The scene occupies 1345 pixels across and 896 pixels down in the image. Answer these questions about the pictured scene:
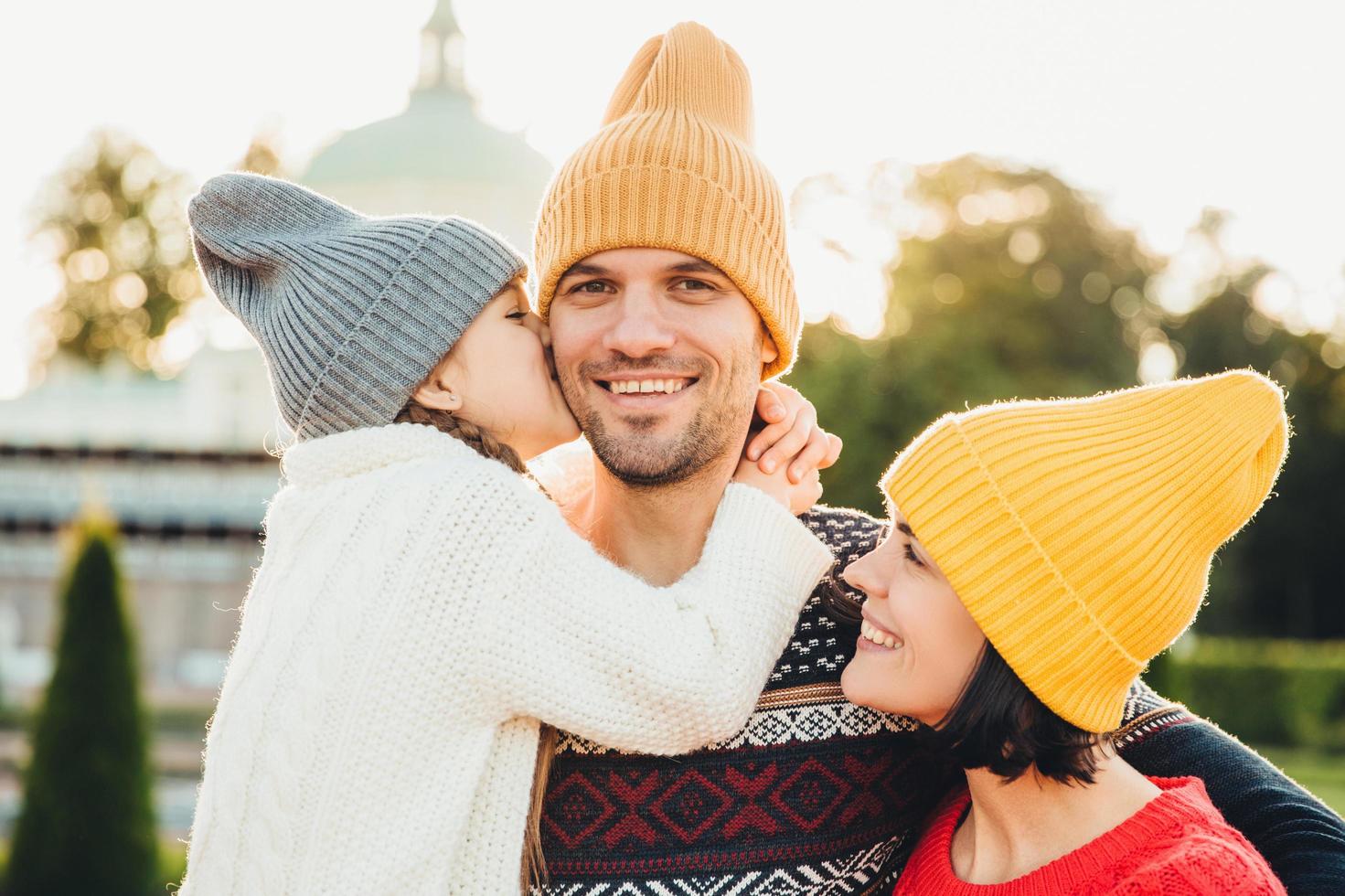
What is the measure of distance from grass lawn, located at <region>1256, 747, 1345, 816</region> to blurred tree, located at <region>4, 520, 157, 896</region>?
12.4 metres

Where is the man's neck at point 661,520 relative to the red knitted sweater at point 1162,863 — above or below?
above

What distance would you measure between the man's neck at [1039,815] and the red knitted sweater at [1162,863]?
0.03 metres

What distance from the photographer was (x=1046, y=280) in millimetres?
30438

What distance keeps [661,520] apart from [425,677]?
107 cm

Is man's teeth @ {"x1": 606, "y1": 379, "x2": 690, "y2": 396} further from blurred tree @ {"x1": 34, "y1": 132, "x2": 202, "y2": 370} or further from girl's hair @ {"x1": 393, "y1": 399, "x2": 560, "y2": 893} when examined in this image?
blurred tree @ {"x1": 34, "y1": 132, "x2": 202, "y2": 370}

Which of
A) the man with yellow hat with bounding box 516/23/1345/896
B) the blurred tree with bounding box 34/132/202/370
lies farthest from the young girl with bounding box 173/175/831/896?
the blurred tree with bounding box 34/132/202/370

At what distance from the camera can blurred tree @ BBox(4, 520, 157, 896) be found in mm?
10320

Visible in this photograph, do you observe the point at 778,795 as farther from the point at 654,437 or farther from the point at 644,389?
the point at 644,389

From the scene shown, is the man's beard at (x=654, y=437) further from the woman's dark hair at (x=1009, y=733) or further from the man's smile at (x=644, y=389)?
the woman's dark hair at (x=1009, y=733)

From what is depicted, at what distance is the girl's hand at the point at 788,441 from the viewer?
3340mm

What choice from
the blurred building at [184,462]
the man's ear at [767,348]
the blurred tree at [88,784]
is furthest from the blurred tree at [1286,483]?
the man's ear at [767,348]

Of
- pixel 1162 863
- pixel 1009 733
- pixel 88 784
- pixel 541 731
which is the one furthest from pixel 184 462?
pixel 1162 863

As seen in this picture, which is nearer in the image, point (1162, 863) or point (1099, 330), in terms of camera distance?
point (1162, 863)

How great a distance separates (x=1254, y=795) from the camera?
268cm
